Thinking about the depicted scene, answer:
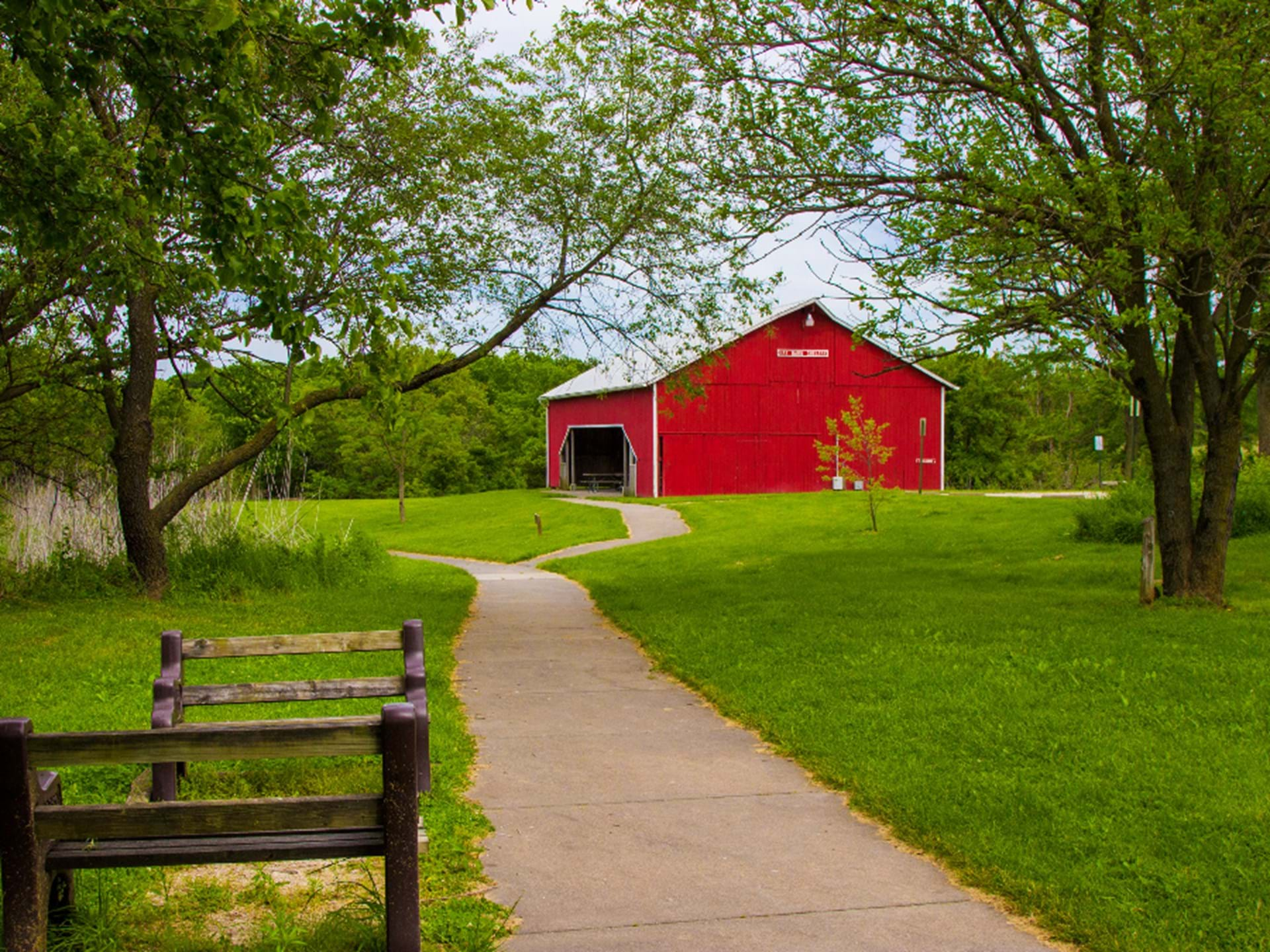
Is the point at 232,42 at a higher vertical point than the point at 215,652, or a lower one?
higher

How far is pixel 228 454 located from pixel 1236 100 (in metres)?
12.6

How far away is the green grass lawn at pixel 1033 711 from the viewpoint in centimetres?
505

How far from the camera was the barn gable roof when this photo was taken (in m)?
17.7

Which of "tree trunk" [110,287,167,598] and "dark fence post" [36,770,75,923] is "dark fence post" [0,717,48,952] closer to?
"dark fence post" [36,770,75,923]

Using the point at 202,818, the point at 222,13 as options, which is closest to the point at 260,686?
the point at 202,818

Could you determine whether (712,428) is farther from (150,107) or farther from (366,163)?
(150,107)

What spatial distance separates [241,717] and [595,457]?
45659 millimetres

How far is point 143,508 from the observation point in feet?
51.2

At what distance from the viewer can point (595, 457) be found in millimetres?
54438

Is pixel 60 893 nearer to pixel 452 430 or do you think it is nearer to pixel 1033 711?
pixel 1033 711

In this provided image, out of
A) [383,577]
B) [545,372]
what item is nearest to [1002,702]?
[383,577]

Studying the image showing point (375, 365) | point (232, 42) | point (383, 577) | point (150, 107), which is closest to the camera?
point (232, 42)

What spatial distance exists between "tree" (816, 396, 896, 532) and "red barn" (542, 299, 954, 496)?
85cm

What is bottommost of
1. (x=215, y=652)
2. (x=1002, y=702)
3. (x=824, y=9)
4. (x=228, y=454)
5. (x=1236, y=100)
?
(x=1002, y=702)
